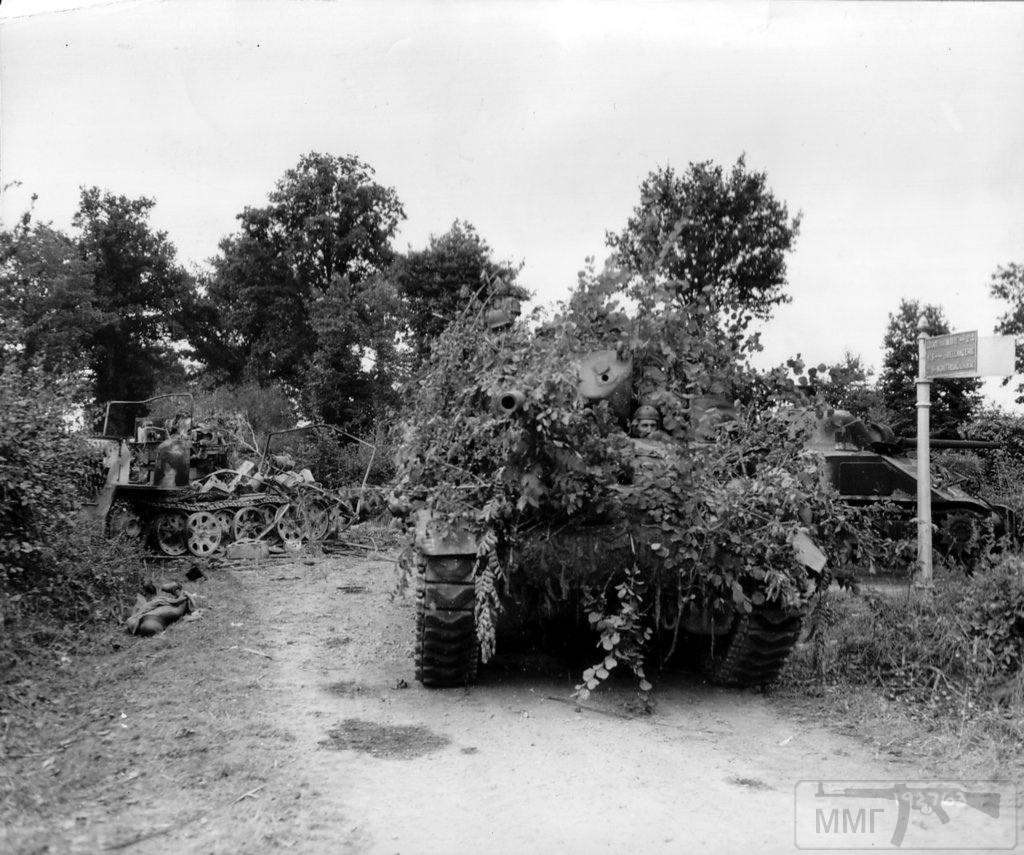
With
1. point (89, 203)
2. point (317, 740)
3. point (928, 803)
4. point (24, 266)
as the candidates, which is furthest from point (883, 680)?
point (89, 203)

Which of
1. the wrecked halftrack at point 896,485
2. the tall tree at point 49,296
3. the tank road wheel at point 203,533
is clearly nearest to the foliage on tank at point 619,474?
the wrecked halftrack at point 896,485

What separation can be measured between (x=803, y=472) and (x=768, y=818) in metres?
2.87

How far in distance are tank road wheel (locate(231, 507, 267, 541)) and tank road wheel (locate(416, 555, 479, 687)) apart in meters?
8.85

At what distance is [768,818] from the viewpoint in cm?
401

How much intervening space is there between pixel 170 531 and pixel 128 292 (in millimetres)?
21894

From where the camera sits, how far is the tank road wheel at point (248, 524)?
47.2ft

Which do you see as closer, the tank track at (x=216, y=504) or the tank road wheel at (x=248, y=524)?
the tank track at (x=216, y=504)

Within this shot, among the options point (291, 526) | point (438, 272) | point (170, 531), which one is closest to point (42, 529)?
point (170, 531)

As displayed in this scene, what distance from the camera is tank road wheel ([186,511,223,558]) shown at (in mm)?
13922

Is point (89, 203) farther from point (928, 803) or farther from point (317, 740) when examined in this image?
point (928, 803)

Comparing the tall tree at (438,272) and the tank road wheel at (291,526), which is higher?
the tall tree at (438,272)

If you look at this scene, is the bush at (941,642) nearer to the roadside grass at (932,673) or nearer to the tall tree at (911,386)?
the roadside grass at (932,673)

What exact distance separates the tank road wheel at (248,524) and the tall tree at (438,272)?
12.4m

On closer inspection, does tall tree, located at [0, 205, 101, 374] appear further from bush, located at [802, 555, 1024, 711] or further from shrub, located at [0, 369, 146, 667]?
bush, located at [802, 555, 1024, 711]
